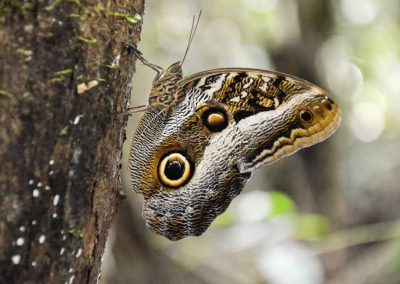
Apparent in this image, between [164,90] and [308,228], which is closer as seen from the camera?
[164,90]

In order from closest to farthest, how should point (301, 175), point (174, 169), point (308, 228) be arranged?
point (174, 169) → point (308, 228) → point (301, 175)

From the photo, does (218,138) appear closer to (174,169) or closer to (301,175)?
(174,169)

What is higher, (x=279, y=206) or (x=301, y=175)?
(x=279, y=206)

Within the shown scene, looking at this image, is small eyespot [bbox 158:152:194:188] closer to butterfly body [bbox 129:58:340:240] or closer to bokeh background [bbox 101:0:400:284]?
butterfly body [bbox 129:58:340:240]

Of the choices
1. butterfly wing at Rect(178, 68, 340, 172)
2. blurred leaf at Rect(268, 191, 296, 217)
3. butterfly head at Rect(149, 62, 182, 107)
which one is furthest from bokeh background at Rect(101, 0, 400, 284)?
butterfly head at Rect(149, 62, 182, 107)

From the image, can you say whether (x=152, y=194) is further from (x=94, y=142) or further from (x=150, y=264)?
(x=150, y=264)

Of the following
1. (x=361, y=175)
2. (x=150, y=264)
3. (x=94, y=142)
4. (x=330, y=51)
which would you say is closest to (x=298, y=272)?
(x=150, y=264)

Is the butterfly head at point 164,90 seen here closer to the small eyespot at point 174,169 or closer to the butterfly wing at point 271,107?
the butterfly wing at point 271,107

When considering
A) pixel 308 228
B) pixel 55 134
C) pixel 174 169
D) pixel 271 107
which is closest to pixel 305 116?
pixel 271 107
